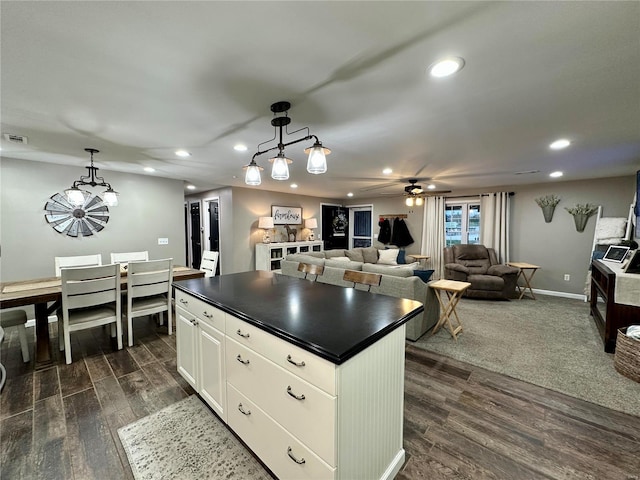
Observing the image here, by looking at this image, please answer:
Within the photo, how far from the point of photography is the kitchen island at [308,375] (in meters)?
1.11

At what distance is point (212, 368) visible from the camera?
182 centimetres

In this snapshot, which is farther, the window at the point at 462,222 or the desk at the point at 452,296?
the window at the point at 462,222

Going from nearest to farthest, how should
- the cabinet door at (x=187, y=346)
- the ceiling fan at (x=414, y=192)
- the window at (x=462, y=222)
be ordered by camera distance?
the cabinet door at (x=187, y=346)
the ceiling fan at (x=414, y=192)
the window at (x=462, y=222)

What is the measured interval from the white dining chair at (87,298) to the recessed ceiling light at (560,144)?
4858mm

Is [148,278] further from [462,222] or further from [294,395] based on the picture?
[462,222]

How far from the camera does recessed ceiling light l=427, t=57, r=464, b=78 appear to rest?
139cm

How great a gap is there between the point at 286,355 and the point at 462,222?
21.0 feet

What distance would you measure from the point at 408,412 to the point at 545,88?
246 cm

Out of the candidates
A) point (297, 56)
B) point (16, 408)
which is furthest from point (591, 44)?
point (16, 408)

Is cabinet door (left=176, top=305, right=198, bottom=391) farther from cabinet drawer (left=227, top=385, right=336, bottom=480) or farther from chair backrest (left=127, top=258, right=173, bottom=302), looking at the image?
chair backrest (left=127, top=258, right=173, bottom=302)

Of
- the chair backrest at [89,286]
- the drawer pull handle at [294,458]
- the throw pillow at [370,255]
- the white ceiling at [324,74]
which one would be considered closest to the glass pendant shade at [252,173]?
the white ceiling at [324,74]

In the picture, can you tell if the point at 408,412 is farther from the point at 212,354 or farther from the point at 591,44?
the point at 591,44

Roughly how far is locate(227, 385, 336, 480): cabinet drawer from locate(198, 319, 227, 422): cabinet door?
0.31 ft

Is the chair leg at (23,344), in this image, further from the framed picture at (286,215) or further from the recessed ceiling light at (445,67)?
the framed picture at (286,215)
